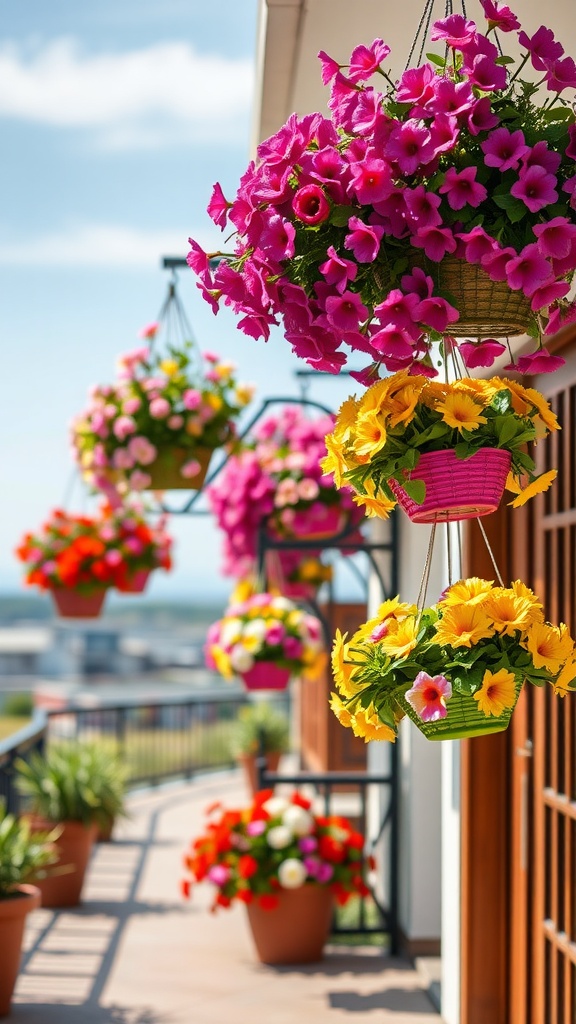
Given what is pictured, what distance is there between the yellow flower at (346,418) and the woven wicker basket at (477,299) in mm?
187

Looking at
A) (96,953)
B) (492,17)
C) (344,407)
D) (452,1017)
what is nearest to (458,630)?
(344,407)

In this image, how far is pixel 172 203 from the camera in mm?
17734

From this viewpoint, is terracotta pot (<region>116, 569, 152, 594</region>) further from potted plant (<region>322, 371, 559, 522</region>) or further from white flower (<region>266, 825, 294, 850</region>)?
potted plant (<region>322, 371, 559, 522</region>)

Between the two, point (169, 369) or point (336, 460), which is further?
point (169, 369)

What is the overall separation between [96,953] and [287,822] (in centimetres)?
108

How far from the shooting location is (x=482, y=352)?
1.85 metres

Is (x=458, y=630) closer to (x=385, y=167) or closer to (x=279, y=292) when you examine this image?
(x=279, y=292)

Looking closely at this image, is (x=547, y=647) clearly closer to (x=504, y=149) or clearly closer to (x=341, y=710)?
(x=341, y=710)

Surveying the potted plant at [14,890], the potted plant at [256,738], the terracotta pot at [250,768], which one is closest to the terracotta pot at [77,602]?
the potted plant at [14,890]

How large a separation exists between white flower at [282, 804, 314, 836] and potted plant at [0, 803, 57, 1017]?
100cm

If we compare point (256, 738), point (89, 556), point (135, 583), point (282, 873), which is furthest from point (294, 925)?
point (256, 738)

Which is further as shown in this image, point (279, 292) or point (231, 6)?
point (231, 6)

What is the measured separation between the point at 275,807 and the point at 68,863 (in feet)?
5.37

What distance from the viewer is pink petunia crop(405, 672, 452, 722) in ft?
5.74
